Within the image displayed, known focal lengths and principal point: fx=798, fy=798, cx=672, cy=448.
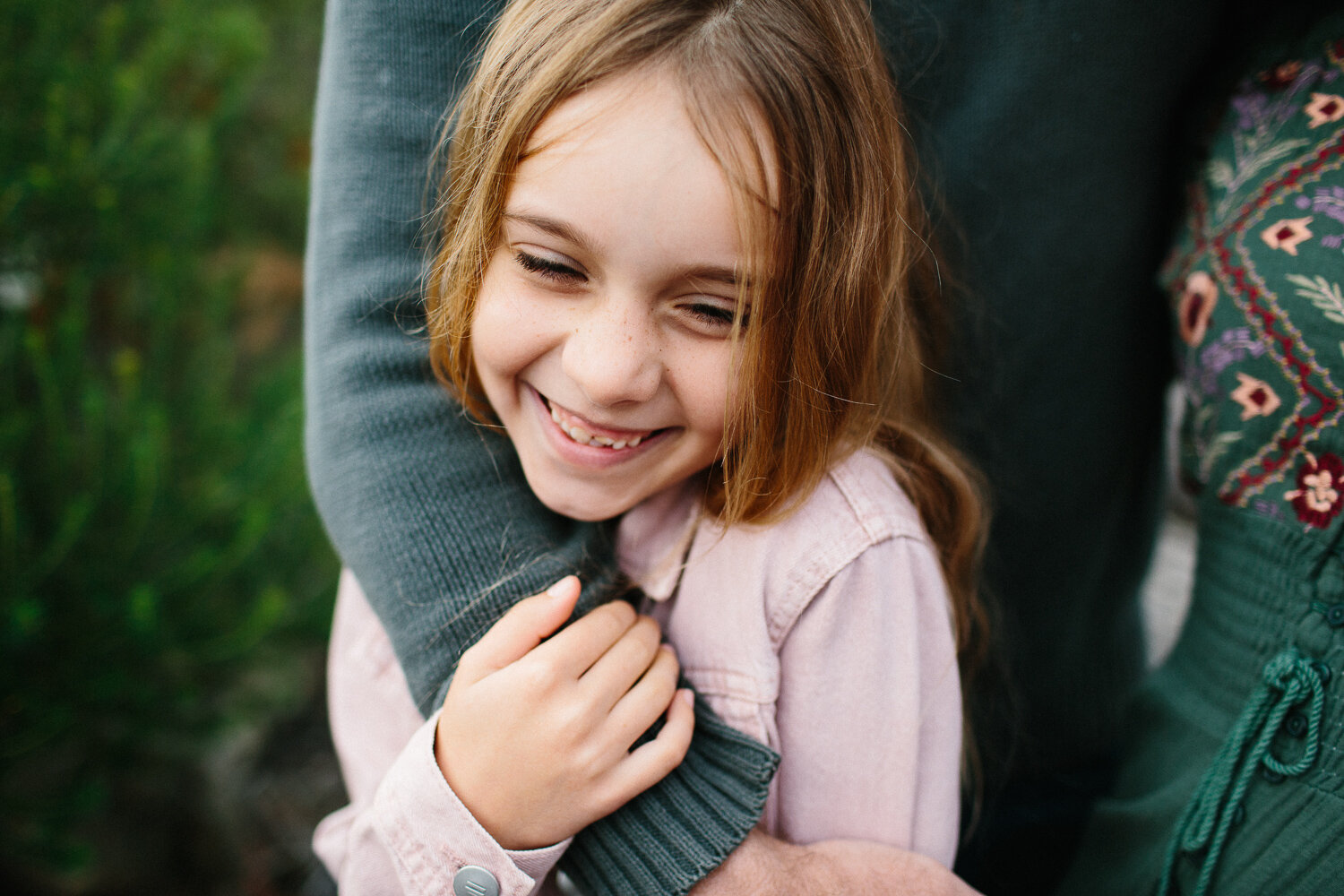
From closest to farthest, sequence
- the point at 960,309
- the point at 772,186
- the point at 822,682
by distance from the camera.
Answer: the point at 772,186 → the point at 822,682 → the point at 960,309

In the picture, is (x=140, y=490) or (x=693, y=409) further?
(x=140, y=490)

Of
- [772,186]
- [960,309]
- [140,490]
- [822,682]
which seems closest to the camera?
[772,186]

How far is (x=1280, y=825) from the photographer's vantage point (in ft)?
2.36

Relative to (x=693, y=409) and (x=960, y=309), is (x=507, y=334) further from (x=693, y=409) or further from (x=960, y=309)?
(x=960, y=309)

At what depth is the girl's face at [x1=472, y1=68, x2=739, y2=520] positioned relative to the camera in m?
0.65

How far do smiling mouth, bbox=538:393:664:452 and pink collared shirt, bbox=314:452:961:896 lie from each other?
130 millimetres

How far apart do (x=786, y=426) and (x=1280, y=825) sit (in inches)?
22.4

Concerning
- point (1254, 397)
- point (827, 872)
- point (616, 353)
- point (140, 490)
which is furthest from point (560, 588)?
point (140, 490)

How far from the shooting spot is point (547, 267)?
29.0 inches

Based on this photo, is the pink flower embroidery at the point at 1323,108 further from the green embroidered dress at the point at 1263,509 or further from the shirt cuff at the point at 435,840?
the shirt cuff at the point at 435,840

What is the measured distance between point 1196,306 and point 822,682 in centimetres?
56

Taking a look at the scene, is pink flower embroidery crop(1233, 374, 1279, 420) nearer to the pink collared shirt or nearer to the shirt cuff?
the pink collared shirt

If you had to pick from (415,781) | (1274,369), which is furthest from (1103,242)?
(415,781)

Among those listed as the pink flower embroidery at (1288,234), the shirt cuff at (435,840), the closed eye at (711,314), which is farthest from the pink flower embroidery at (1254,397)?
the shirt cuff at (435,840)
